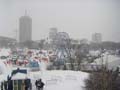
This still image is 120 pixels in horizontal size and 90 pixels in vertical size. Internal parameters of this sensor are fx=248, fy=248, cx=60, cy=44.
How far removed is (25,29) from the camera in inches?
293

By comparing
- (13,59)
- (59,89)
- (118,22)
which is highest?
(118,22)

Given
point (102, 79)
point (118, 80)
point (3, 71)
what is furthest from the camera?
point (3, 71)

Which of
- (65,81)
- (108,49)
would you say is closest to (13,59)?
(65,81)

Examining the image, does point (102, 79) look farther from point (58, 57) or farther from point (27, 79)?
point (58, 57)

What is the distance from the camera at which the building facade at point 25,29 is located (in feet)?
24.2

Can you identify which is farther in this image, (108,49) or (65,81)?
(108,49)

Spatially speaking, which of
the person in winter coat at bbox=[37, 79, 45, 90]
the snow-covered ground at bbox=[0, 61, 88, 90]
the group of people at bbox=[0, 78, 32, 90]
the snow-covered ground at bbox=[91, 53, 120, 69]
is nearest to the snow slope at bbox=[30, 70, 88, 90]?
the snow-covered ground at bbox=[0, 61, 88, 90]

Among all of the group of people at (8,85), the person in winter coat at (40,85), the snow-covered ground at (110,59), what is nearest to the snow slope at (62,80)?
the person in winter coat at (40,85)

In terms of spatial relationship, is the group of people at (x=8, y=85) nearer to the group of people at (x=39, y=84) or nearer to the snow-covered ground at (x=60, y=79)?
the snow-covered ground at (x=60, y=79)

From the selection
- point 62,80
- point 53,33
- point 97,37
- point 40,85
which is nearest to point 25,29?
point 53,33

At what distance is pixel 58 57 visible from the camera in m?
7.48

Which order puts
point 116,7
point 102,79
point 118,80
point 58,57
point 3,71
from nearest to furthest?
1. point 102,79
2. point 118,80
3. point 3,71
4. point 116,7
5. point 58,57

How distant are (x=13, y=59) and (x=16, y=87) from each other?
190 centimetres

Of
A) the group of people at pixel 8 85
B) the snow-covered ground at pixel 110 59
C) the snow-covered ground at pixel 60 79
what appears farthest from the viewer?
the snow-covered ground at pixel 110 59
